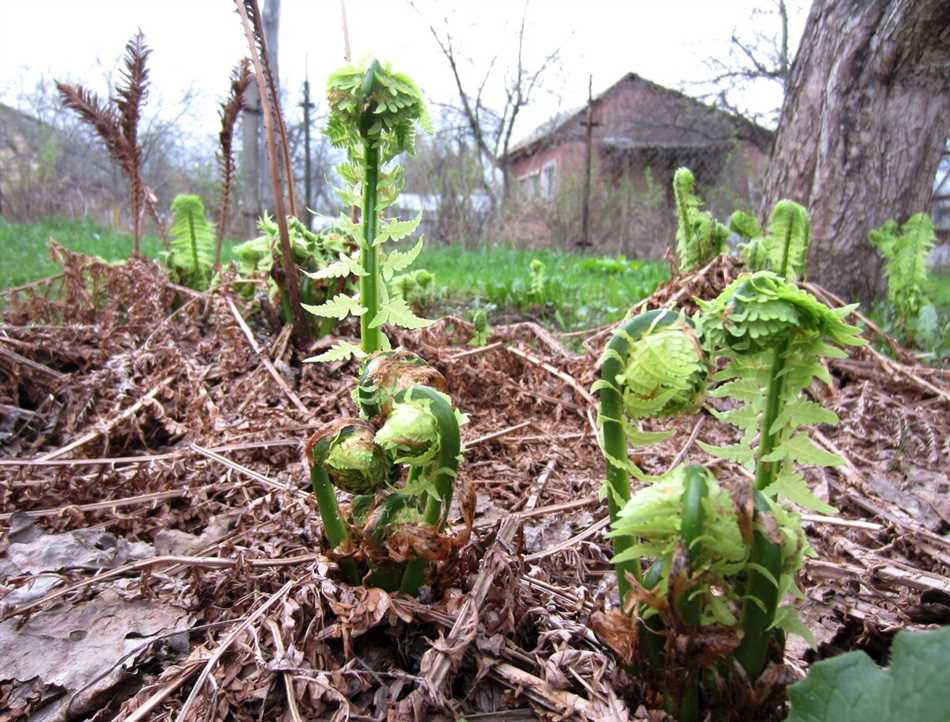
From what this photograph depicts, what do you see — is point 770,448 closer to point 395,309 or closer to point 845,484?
point 395,309

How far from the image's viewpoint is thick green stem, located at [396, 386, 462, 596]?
37.2 inches

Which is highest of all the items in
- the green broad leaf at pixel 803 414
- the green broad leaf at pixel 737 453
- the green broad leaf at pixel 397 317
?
the green broad leaf at pixel 397 317

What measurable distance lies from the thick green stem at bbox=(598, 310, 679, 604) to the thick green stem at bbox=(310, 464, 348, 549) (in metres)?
0.45

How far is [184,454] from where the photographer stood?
182cm

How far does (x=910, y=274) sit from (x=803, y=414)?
3.17 metres

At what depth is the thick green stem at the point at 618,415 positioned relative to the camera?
0.86 m

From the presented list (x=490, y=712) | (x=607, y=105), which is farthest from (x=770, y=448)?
(x=607, y=105)

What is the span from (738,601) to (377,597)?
54cm

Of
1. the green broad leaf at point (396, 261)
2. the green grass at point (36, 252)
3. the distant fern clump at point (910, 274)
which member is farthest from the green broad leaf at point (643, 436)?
the green grass at point (36, 252)

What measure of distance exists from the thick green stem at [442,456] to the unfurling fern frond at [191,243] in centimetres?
253

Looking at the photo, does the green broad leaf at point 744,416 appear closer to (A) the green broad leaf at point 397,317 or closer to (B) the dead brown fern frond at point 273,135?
(A) the green broad leaf at point 397,317

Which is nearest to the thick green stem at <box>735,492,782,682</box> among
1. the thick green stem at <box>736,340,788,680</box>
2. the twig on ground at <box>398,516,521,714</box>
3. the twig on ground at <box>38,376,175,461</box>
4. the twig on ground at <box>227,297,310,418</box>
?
the thick green stem at <box>736,340,788,680</box>

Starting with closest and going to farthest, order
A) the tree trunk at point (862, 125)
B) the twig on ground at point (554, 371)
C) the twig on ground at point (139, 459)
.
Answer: the twig on ground at point (139, 459) < the twig on ground at point (554, 371) < the tree trunk at point (862, 125)

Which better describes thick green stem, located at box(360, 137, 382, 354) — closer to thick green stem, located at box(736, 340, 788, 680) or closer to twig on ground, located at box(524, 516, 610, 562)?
twig on ground, located at box(524, 516, 610, 562)
